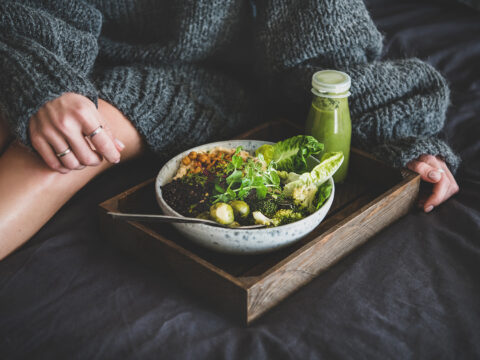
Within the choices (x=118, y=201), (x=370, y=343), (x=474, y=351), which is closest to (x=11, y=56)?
(x=118, y=201)

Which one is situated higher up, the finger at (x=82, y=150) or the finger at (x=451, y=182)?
the finger at (x=82, y=150)

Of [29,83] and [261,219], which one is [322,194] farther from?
[29,83]

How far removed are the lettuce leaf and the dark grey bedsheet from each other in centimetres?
17

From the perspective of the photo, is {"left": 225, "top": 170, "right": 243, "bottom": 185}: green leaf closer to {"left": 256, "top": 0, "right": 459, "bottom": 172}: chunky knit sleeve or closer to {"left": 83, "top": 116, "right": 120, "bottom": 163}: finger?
{"left": 83, "top": 116, "right": 120, "bottom": 163}: finger

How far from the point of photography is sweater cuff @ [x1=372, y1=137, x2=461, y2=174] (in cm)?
83

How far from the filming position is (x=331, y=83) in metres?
0.78

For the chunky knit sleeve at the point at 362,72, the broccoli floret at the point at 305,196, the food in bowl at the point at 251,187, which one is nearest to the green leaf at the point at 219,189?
the food in bowl at the point at 251,187

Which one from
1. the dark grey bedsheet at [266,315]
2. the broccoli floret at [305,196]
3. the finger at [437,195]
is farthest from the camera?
the finger at [437,195]

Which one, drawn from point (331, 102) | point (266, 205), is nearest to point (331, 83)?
point (331, 102)

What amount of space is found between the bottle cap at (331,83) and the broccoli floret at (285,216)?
0.23m

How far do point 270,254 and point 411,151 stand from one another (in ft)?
1.10

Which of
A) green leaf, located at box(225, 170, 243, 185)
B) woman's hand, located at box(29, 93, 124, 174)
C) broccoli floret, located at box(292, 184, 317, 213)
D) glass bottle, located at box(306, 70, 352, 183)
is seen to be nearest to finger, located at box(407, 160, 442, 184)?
glass bottle, located at box(306, 70, 352, 183)

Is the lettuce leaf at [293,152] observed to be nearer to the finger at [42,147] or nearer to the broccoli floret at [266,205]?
the broccoli floret at [266,205]

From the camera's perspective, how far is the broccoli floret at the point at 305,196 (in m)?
0.69
